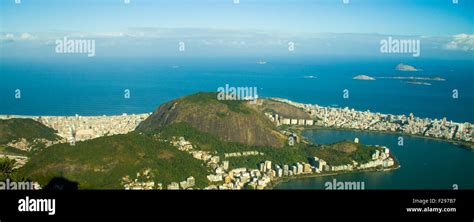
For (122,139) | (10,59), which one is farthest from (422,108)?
(10,59)

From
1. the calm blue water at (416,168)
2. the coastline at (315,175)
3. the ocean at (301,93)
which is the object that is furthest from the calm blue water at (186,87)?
the coastline at (315,175)

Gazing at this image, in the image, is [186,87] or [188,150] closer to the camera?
[188,150]

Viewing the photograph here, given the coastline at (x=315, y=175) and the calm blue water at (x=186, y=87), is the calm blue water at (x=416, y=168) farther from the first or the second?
the calm blue water at (x=186, y=87)

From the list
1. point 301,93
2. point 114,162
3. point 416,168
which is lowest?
point 416,168

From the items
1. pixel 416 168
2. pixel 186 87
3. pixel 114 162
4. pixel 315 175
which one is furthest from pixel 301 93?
pixel 114 162

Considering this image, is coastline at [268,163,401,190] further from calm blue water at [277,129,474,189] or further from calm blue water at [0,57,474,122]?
calm blue water at [0,57,474,122]

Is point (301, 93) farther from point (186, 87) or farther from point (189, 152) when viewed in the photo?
point (189, 152)
